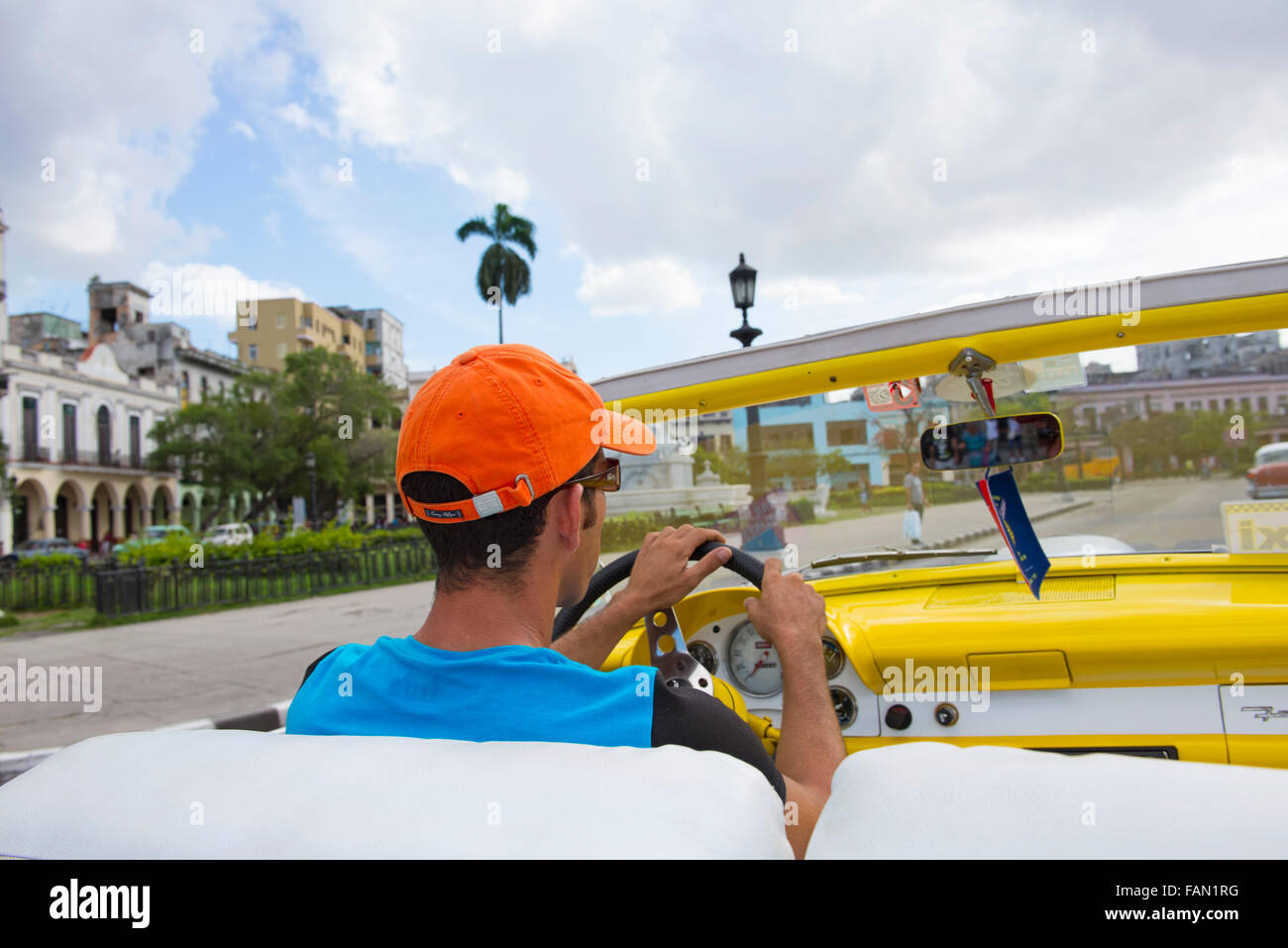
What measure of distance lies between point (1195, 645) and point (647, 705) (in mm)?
A: 1494

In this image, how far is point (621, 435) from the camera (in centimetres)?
157

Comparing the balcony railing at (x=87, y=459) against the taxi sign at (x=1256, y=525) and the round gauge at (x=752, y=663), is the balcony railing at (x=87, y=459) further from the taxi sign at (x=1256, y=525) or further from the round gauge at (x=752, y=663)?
the taxi sign at (x=1256, y=525)

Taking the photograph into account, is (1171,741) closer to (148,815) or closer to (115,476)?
(148,815)

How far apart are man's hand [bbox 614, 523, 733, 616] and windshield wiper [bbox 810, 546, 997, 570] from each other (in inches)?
35.7

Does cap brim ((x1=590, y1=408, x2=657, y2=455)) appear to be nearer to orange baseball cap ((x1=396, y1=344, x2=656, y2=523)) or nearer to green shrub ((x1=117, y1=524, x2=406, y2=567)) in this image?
orange baseball cap ((x1=396, y1=344, x2=656, y2=523))

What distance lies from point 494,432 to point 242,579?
1638 cm

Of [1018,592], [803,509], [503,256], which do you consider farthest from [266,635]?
[503,256]

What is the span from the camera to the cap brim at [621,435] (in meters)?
1.48

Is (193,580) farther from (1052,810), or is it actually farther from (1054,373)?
(1052,810)

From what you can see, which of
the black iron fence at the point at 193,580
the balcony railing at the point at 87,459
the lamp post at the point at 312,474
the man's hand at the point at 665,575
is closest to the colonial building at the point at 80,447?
the balcony railing at the point at 87,459

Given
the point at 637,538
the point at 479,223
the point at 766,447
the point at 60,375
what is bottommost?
the point at 637,538

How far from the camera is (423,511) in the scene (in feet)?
4.31
